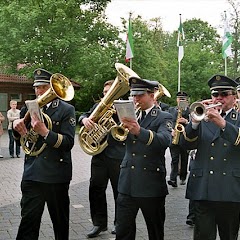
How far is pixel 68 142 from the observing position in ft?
15.8

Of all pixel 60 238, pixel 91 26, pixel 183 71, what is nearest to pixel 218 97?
pixel 60 238

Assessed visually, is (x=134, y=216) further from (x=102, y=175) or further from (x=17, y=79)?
(x=17, y=79)

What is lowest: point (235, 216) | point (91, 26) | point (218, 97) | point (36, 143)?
point (235, 216)

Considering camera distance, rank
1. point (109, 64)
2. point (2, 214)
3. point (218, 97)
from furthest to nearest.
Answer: point (109, 64) < point (2, 214) < point (218, 97)

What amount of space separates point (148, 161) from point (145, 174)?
0.44 ft

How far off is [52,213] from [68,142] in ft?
2.70

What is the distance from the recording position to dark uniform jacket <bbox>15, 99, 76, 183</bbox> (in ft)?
15.8

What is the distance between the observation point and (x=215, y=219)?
429 centimetres

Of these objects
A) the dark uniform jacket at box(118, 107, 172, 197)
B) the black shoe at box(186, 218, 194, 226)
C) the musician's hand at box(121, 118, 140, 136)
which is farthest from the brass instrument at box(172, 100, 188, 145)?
the musician's hand at box(121, 118, 140, 136)

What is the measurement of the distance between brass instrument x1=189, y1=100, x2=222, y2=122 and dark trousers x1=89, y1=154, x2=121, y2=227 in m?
2.15

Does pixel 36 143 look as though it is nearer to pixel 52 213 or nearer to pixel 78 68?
pixel 52 213

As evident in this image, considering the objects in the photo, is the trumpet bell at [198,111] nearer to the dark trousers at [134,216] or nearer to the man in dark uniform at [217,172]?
the man in dark uniform at [217,172]

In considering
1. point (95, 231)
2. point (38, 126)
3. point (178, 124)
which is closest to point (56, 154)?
point (38, 126)

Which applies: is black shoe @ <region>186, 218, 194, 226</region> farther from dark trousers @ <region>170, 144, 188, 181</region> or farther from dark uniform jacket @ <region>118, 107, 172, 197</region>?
dark trousers @ <region>170, 144, 188, 181</region>
